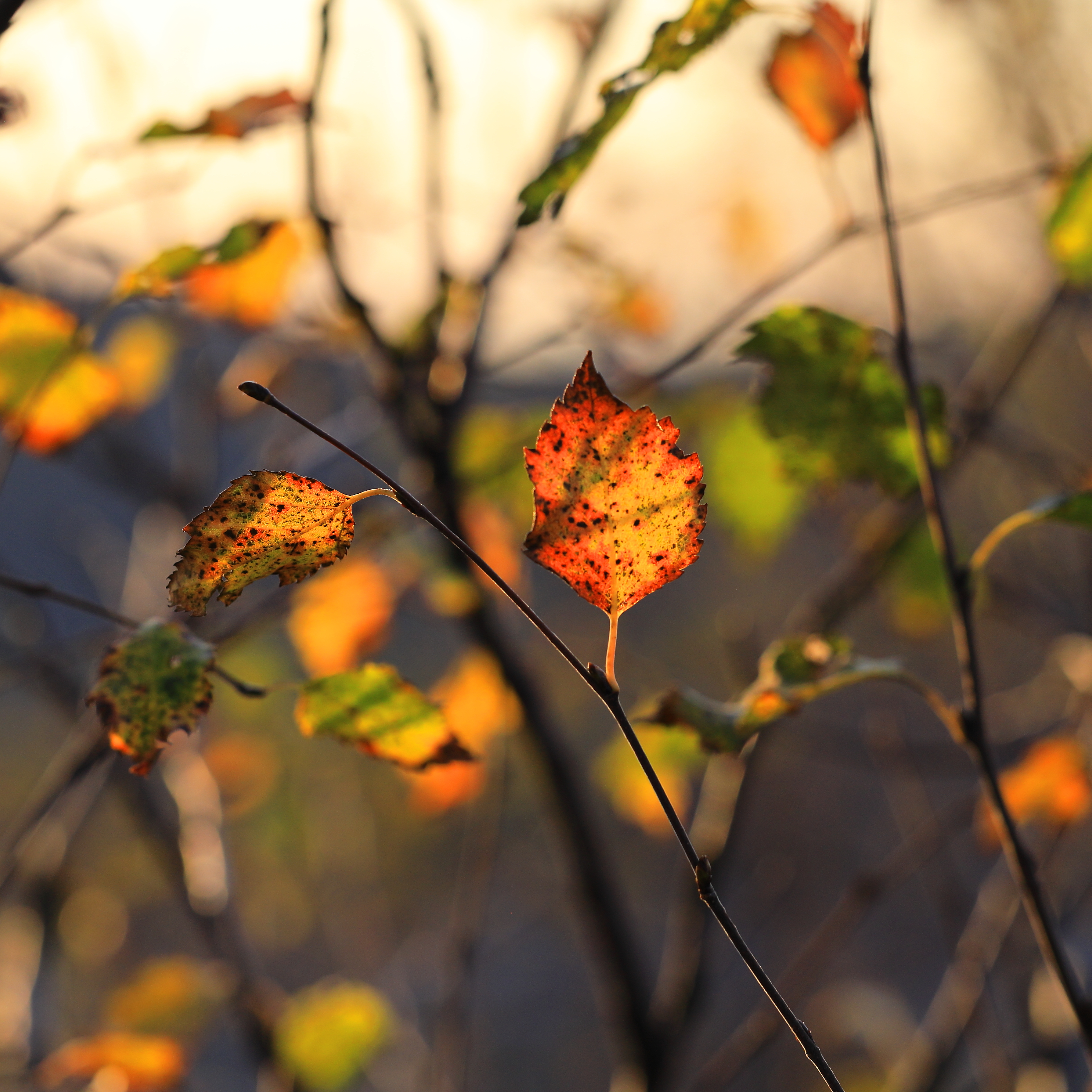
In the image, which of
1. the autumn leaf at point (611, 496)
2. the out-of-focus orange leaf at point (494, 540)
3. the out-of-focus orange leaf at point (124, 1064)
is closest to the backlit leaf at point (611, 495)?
the autumn leaf at point (611, 496)

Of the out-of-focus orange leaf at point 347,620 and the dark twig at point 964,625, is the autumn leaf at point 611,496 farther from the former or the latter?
the out-of-focus orange leaf at point 347,620

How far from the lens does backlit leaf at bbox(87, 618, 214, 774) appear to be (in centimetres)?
39

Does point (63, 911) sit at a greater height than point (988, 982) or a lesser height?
lesser

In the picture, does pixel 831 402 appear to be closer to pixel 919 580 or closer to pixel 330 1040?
pixel 919 580

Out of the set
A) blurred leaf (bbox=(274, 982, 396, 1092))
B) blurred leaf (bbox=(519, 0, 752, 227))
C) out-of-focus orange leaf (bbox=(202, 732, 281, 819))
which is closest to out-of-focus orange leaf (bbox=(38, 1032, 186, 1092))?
blurred leaf (bbox=(274, 982, 396, 1092))

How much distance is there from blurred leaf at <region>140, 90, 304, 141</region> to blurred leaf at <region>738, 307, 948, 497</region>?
36 centimetres

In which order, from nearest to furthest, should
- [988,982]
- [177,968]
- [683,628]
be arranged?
1. [988,982]
2. [177,968]
3. [683,628]

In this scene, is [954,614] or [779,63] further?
[779,63]

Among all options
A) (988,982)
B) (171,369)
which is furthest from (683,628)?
(988,982)

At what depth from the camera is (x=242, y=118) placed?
1.91ft

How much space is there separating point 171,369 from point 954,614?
1895 millimetres

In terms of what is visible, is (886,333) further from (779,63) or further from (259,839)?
(259,839)

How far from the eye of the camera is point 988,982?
3.43 ft

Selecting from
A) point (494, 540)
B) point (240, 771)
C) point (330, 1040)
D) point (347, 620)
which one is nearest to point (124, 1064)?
point (330, 1040)
